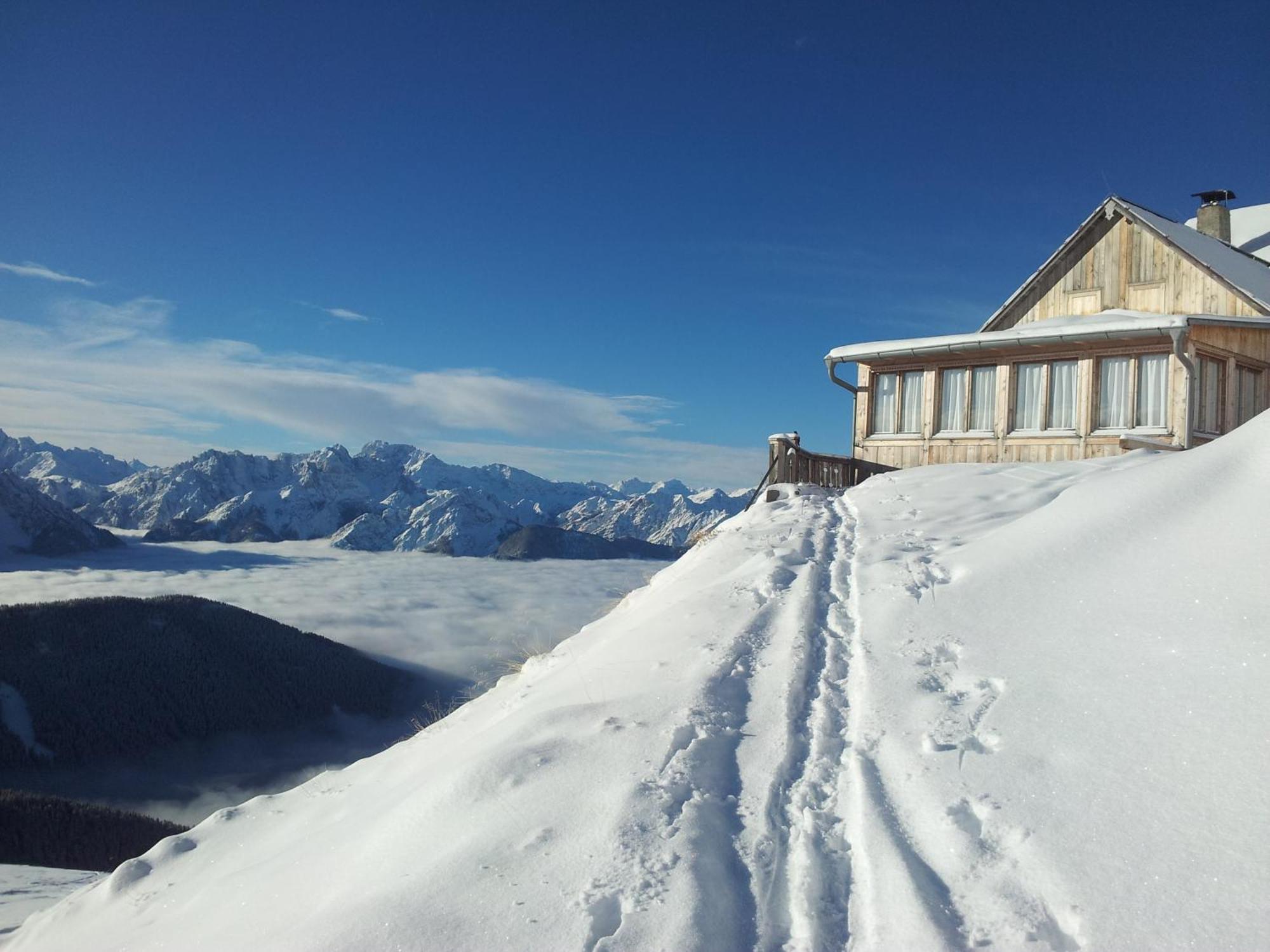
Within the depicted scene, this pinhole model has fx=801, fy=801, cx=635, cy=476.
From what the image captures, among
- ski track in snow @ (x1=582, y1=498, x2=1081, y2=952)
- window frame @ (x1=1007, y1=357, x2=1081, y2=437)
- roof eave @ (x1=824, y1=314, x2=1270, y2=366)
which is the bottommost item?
ski track in snow @ (x1=582, y1=498, x2=1081, y2=952)

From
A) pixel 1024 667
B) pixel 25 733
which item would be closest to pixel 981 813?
pixel 1024 667

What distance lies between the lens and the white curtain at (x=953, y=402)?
683 inches

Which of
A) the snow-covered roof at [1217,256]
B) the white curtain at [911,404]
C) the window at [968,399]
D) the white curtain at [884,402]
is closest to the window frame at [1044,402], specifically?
the window at [968,399]

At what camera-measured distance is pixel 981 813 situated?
450 cm

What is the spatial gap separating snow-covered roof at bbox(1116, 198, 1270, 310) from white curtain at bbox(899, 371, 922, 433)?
6.43 metres

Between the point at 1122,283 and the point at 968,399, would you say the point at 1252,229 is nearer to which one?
the point at 1122,283

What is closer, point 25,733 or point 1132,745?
point 1132,745

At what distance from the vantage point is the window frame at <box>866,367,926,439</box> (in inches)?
704

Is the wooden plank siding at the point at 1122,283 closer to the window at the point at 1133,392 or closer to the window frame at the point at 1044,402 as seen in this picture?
the window at the point at 1133,392

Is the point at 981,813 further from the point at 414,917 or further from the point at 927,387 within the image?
the point at 927,387

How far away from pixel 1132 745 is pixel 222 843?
731cm

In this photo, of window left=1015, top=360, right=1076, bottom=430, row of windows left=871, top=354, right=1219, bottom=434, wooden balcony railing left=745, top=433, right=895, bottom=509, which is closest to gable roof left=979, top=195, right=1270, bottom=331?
row of windows left=871, top=354, right=1219, bottom=434

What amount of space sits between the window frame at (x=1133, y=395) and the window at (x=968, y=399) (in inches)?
74.7

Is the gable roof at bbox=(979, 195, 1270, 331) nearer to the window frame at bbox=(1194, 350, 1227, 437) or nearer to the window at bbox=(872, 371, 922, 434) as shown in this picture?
the window frame at bbox=(1194, 350, 1227, 437)
